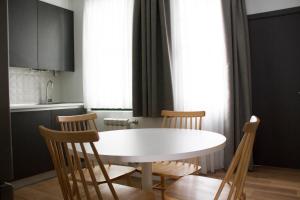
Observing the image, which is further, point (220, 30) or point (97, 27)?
point (97, 27)

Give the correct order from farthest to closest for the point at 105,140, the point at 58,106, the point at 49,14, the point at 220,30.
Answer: the point at 49,14 → the point at 58,106 → the point at 220,30 → the point at 105,140

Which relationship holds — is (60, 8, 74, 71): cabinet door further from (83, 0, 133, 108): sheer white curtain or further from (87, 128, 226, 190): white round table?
(87, 128, 226, 190): white round table

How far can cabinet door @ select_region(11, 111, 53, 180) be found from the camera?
279 cm

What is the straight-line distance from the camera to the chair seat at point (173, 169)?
188 cm

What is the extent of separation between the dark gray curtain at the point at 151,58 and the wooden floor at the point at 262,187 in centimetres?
95

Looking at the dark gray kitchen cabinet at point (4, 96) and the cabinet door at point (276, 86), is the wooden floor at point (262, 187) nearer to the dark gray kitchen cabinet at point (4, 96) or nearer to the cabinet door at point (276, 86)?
the cabinet door at point (276, 86)

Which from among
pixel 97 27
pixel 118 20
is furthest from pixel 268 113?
pixel 97 27

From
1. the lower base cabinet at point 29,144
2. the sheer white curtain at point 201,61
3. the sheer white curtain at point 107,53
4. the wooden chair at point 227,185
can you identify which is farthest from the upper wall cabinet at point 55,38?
the wooden chair at point 227,185

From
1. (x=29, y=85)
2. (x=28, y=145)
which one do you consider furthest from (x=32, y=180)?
(x=29, y=85)

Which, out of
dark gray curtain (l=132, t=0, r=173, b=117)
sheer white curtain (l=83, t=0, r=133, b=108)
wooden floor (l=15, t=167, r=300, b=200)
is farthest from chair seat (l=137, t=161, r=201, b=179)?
sheer white curtain (l=83, t=0, r=133, b=108)

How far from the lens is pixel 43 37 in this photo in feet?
11.4

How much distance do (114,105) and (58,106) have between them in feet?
2.41

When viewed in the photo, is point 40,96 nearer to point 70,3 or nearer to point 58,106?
point 58,106

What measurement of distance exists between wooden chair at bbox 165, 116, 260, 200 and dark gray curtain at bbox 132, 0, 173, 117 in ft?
4.94
